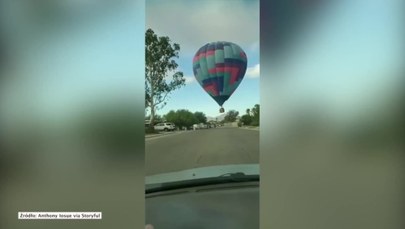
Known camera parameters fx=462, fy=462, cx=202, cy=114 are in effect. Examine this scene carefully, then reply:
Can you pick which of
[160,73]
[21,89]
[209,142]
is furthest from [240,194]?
[21,89]

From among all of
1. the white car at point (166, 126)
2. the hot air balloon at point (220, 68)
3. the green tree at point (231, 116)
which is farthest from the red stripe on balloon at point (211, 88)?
the white car at point (166, 126)

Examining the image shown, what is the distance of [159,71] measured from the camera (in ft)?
7.41

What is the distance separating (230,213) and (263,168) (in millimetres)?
277

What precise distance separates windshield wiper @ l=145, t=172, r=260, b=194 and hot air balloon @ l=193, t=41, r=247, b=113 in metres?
0.33

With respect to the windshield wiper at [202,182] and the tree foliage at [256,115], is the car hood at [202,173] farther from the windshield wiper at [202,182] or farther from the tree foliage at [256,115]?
the tree foliage at [256,115]

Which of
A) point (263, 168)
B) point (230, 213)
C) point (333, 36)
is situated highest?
point (333, 36)

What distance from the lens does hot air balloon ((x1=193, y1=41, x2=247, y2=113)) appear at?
2.20 metres

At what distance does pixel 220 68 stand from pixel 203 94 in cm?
15

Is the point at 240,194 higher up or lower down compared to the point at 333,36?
lower down

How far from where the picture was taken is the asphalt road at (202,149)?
7.31 ft

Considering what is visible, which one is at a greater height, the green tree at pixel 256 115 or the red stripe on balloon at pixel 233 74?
the red stripe on balloon at pixel 233 74

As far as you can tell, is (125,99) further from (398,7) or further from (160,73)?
(398,7)

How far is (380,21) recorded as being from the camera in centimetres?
229

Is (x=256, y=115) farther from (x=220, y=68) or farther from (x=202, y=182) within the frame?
(x=202, y=182)
